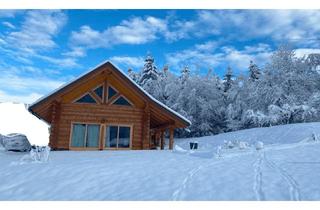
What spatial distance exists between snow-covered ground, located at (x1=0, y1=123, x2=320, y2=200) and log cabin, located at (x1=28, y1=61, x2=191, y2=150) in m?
4.38

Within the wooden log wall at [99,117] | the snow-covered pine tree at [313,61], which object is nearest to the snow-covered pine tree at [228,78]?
the snow-covered pine tree at [313,61]

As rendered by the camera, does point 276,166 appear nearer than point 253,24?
Yes

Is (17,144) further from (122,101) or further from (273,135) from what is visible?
(273,135)

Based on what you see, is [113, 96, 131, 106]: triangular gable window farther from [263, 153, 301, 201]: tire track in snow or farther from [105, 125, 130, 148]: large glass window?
[263, 153, 301, 201]: tire track in snow

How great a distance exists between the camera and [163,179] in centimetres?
836

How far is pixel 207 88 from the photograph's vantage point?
130 feet

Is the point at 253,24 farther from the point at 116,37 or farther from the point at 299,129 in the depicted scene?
the point at 299,129

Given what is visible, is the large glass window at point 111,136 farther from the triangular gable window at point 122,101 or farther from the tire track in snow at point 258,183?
the tire track in snow at point 258,183

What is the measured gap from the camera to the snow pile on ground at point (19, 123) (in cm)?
3114

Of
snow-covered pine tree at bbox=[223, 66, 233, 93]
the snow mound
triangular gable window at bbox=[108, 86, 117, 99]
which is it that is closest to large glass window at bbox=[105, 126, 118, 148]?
triangular gable window at bbox=[108, 86, 117, 99]

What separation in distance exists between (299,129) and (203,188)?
20762 mm

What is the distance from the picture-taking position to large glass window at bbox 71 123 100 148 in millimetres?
16172

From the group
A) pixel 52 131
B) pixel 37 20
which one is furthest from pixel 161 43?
pixel 52 131

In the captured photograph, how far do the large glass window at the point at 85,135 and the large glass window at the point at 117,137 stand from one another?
0.54 m
